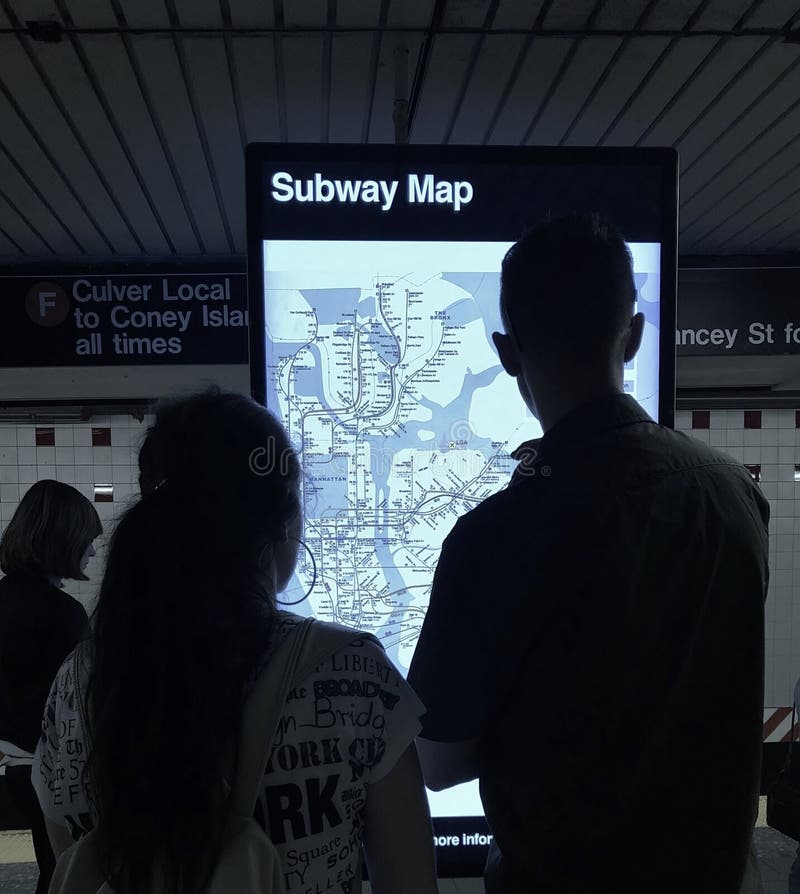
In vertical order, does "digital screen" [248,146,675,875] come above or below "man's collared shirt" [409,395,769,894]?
above

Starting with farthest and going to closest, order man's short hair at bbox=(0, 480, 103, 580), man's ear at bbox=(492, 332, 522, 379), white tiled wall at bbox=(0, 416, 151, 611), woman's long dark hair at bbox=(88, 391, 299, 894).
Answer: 1. white tiled wall at bbox=(0, 416, 151, 611)
2. man's short hair at bbox=(0, 480, 103, 580)
3. man's ear at bbox=(492, 332, 522, 379)
4. woman's long dark hair at bbox=(88, 391, 299, 894)

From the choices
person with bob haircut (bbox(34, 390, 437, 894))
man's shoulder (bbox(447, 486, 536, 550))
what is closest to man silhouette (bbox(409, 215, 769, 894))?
man's shoulder (bbox(447, 486, 536, 550))

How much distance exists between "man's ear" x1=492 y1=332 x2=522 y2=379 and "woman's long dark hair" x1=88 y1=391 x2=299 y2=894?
1.08ft

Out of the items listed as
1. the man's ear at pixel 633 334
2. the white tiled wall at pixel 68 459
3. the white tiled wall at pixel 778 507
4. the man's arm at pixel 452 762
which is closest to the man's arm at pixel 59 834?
the man's arm at pixel 452 762

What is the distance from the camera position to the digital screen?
145 cm

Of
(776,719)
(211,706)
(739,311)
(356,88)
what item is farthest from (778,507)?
(211,706)

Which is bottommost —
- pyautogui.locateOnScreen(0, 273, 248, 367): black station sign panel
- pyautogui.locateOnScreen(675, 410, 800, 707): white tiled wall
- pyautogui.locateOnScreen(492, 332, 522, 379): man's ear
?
pyautogui.locateOnScreen(675, 410, 800, 707): white tiled wall

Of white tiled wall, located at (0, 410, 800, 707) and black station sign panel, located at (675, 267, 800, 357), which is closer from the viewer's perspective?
black station sign panel, located at (675, 267, 800, 357)

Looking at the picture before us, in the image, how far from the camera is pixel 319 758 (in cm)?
88

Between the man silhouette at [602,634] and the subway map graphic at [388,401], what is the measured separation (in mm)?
503

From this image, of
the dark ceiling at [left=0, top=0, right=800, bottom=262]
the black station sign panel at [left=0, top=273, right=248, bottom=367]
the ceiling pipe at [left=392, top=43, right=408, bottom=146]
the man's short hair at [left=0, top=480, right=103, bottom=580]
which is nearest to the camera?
the dark ceiling at [left=0, top=0, right=800, bottom=262]

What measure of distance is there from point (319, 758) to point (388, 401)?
2.50 feet

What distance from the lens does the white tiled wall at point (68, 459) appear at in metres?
5.12

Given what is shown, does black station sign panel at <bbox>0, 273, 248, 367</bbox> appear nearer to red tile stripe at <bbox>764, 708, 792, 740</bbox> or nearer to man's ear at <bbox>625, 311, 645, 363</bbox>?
man's ear at <bbox>625, 311, 645, 363</bbox>
